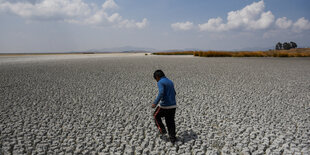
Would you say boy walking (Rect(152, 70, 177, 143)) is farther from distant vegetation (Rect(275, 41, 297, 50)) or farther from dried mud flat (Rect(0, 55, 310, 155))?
distant vegetation (Rect(275, 41, 297, 50))

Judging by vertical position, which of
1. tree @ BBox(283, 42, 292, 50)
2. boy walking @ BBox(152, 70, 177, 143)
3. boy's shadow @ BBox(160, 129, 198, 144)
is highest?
tree @ BBox(283, 42, 292, 50)

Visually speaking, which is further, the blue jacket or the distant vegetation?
the distant vegetation

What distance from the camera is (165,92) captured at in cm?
407

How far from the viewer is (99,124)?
5535mm

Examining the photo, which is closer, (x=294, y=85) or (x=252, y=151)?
(x=252, y=151)

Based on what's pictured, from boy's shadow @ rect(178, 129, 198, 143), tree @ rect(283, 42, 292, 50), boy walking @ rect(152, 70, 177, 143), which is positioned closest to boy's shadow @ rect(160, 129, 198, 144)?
boy's shadow @ rect(178, 129, 198, 143)

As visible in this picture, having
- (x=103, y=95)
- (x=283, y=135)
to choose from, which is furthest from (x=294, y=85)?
(x=103, y=95)

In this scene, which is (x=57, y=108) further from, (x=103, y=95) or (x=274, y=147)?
(x=274, y=147)

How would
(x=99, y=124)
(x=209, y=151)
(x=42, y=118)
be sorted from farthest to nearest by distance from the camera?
(x=42, y=118) < (x=99, y=124) < (x=209, y=151)

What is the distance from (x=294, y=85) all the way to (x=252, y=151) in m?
9.26

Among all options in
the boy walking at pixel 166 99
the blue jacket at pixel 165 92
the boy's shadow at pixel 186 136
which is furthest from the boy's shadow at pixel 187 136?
the blue jacket at pixel 165 92

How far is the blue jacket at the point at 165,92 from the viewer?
402 cm

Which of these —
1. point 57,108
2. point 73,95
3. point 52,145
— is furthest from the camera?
point 73,95

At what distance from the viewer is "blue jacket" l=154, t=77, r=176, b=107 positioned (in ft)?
13.2
